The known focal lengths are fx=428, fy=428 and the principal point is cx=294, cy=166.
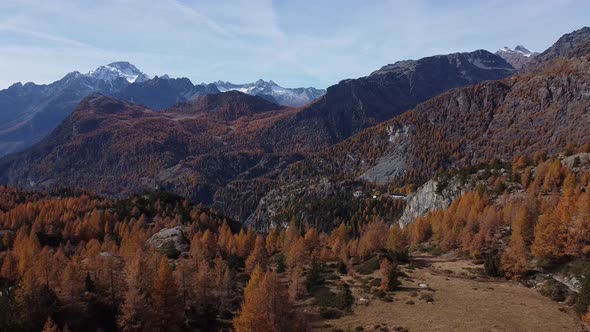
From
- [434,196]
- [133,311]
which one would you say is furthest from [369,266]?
[434,196]

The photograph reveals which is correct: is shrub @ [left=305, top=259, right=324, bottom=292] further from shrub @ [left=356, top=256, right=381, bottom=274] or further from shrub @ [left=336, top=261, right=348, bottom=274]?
shrub @ [left=356, top=256, right=381, bottom=274]

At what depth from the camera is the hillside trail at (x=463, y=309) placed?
202 ft

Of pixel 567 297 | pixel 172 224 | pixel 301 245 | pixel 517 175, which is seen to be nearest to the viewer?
pixel 567 297

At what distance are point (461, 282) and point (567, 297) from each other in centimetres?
1836

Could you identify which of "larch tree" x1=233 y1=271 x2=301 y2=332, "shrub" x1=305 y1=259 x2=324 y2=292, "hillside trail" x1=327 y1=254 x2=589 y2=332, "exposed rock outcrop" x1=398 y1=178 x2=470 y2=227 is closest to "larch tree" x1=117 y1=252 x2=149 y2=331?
"larch tree" x1=233 y1=271 x2=301 y2=332

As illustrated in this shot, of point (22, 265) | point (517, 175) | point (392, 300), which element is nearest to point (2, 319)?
point (22, 265)

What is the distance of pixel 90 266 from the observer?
289ft

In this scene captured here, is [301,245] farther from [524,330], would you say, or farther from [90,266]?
[524,330]

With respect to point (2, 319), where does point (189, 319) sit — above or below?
below

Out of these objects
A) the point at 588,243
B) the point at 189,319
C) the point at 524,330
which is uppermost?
the point at 588,243

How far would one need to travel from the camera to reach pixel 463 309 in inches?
2699

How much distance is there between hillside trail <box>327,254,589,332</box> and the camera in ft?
202

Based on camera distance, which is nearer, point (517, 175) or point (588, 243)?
point (588, 243)

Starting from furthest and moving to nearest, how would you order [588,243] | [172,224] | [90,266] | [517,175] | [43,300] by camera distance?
1. [172,224]
2. [517,175]
3. [90,266]
4. [588,243]
5. [43,300]
